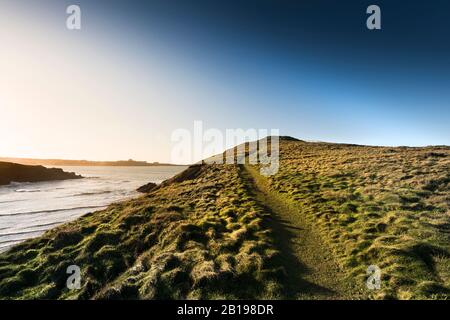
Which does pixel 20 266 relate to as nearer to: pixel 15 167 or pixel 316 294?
pixel 316 294

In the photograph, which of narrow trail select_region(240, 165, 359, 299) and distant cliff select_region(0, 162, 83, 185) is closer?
narrow trail select_region(240, 165, 359, 299)

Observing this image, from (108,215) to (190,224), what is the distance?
14.5 m

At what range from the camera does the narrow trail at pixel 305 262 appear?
12427 millimetres

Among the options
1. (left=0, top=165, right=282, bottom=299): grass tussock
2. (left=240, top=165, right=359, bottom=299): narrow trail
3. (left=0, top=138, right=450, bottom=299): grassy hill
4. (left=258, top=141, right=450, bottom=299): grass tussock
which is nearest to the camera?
(left=240, top=165, right=359, bottom=299): narrow trail

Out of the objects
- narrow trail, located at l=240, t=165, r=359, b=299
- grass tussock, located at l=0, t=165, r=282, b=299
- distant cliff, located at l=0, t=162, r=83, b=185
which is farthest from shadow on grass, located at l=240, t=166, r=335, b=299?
distant cliff, located at l=0, t=162, r=83, b=185

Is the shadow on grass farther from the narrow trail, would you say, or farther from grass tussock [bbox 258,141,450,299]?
grass tussock [bbox 258,141,450,299]

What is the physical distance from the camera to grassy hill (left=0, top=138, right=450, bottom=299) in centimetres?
1320

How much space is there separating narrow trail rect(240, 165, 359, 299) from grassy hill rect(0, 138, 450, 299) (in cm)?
6

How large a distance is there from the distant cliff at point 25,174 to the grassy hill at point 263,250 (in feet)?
427

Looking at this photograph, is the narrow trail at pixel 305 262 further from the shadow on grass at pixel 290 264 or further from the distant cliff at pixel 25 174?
the distant cliff at pixel 25 174

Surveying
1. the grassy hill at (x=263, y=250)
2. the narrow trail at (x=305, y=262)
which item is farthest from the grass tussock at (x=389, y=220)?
the narrow trail at (x=305, y=262)

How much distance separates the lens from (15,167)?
137875mm
